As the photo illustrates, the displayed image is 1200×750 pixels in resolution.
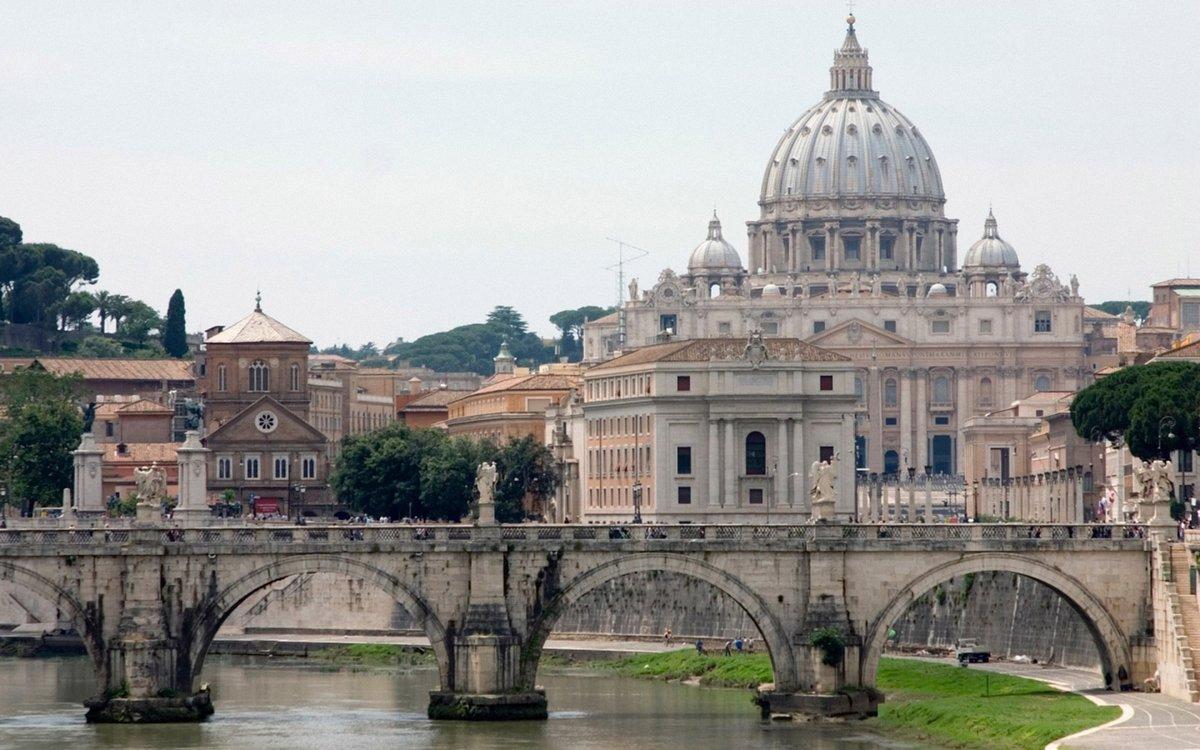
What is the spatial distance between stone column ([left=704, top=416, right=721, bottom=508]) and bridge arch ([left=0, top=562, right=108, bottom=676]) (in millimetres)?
67943

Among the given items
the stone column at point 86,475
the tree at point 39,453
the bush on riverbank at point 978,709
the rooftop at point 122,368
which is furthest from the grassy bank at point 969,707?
the rooftop at point 122,368

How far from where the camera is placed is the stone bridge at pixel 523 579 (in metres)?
84.7

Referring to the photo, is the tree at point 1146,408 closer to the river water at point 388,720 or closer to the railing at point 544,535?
the river water at point 388,720

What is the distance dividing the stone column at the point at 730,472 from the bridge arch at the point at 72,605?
223 feet

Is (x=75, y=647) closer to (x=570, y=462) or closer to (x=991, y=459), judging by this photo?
(x=570, y=462)

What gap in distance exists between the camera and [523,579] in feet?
281

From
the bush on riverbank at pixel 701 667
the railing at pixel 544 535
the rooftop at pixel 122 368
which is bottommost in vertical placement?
the bush on riverbank at pixel 701 667

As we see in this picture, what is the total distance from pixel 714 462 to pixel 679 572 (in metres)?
66.0

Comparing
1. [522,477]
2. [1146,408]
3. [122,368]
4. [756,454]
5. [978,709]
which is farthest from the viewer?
[122,368]

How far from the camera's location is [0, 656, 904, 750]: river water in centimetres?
8144

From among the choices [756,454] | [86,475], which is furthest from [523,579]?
[756,454]

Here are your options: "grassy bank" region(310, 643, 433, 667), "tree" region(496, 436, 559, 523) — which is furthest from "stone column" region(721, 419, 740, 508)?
"grassy bank" region(310, 643, 433, 667)

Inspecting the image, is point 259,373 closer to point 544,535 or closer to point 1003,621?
point 1003,621

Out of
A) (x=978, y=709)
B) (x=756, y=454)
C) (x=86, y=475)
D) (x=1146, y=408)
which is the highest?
(x=1146, y=408)
